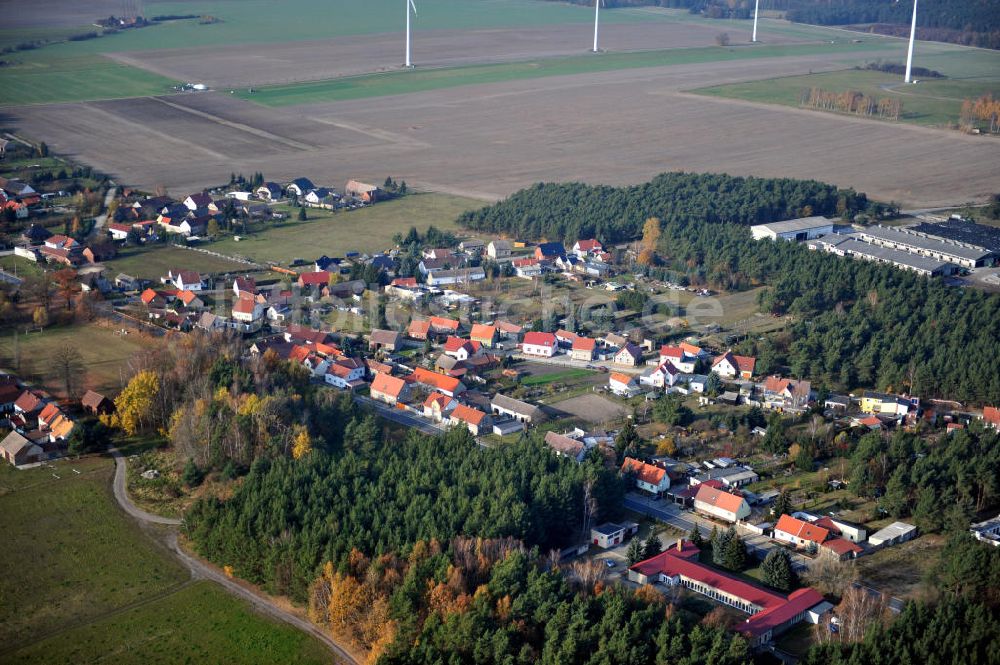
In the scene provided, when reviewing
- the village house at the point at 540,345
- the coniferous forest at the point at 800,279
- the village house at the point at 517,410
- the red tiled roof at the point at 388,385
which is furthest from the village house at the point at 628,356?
the red tiled roof at the point at 388,385

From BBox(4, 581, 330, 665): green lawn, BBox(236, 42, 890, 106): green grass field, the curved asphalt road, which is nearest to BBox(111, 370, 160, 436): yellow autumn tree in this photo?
the curved asphalt road

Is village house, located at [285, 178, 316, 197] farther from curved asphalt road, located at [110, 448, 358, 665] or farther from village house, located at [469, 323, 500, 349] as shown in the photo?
curved asphalt road, located at [110, 448, 358, 665]

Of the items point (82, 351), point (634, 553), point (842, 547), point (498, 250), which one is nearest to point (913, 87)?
point (498, 250)

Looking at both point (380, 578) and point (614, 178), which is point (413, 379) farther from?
point (614, 178)

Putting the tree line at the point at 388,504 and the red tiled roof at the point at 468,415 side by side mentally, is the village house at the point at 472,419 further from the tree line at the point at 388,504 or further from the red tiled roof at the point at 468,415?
the tree line at the point at 388,504

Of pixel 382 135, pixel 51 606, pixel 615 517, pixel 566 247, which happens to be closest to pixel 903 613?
pixel 615 517

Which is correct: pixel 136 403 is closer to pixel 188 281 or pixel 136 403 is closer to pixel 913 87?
pixel 188 281
